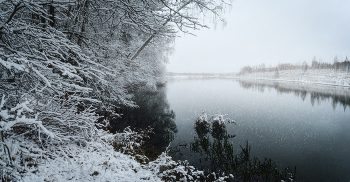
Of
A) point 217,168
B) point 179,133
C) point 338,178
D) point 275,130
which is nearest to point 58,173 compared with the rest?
point 217,168

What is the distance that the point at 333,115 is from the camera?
47.1 feet

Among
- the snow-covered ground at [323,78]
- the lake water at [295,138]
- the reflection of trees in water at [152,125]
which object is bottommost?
the lake water at [295,138]

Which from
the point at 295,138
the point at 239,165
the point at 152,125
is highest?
the point at 152,125

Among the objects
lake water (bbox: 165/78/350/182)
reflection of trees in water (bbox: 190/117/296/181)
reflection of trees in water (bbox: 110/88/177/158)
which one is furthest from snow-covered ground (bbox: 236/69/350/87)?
reflection of trees in water (bbox: 110/88/177/158)

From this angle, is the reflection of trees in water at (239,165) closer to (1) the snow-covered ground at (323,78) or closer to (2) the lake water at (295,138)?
(2) the lake water at (295,138)

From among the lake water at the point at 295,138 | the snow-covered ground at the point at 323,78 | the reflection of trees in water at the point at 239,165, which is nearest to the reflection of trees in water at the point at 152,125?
the lake water at the point at 295,138

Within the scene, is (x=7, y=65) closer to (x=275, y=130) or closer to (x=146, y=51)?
(x=146, y=51)

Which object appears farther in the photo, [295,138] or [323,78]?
[323,78]

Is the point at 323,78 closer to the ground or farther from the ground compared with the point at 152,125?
farther from the ground

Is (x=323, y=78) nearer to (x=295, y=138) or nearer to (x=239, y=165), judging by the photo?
(x=295, y=138)

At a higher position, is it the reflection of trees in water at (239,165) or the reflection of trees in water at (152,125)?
A: the reflection of trees in water at (152,125)

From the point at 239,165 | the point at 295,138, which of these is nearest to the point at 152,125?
the point at 239,165

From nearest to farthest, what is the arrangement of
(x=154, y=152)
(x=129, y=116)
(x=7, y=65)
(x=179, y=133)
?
1. (x=7, y=65)
2. (x=154, y=152)
3. (x=179, y=133)
4. (x=129, y=116)

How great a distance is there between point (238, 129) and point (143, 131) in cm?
671
